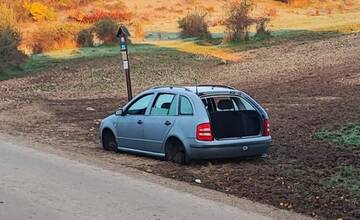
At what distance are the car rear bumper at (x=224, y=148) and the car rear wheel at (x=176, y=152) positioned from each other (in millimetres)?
239

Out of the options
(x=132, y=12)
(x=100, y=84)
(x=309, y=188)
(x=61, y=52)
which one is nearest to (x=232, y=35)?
(x=61, y=52)

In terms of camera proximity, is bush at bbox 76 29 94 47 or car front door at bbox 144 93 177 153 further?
bush at bbox 76 29 94 47

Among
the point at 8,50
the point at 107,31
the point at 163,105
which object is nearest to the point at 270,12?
the point at 107,31

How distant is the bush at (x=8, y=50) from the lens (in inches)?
1406

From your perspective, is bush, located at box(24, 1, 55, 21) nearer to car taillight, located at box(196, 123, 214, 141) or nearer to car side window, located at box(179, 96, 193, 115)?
car side window, located at box(179, 96, 193, 115)

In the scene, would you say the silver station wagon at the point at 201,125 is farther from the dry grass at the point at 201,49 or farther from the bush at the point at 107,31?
the bush at the point at 107,31

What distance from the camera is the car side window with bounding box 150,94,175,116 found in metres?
13.1

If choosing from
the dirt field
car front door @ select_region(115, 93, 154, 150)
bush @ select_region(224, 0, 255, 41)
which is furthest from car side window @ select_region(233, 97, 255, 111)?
bush @ select_region(224, 0, 255, 41)

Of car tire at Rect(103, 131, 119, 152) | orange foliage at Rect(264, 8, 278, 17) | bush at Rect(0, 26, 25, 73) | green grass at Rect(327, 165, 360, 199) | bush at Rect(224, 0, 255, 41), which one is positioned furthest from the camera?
orange foliage at Rect(264, 8, 278, 17)

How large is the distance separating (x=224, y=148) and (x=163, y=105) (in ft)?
5.92

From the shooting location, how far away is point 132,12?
229ft

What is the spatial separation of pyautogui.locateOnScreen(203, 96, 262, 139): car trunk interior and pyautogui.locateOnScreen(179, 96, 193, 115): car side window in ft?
0.97

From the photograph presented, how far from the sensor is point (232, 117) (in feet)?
40.8


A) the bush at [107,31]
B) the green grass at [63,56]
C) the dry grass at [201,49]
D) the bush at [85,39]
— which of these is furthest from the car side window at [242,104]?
the bush at [107,31]
